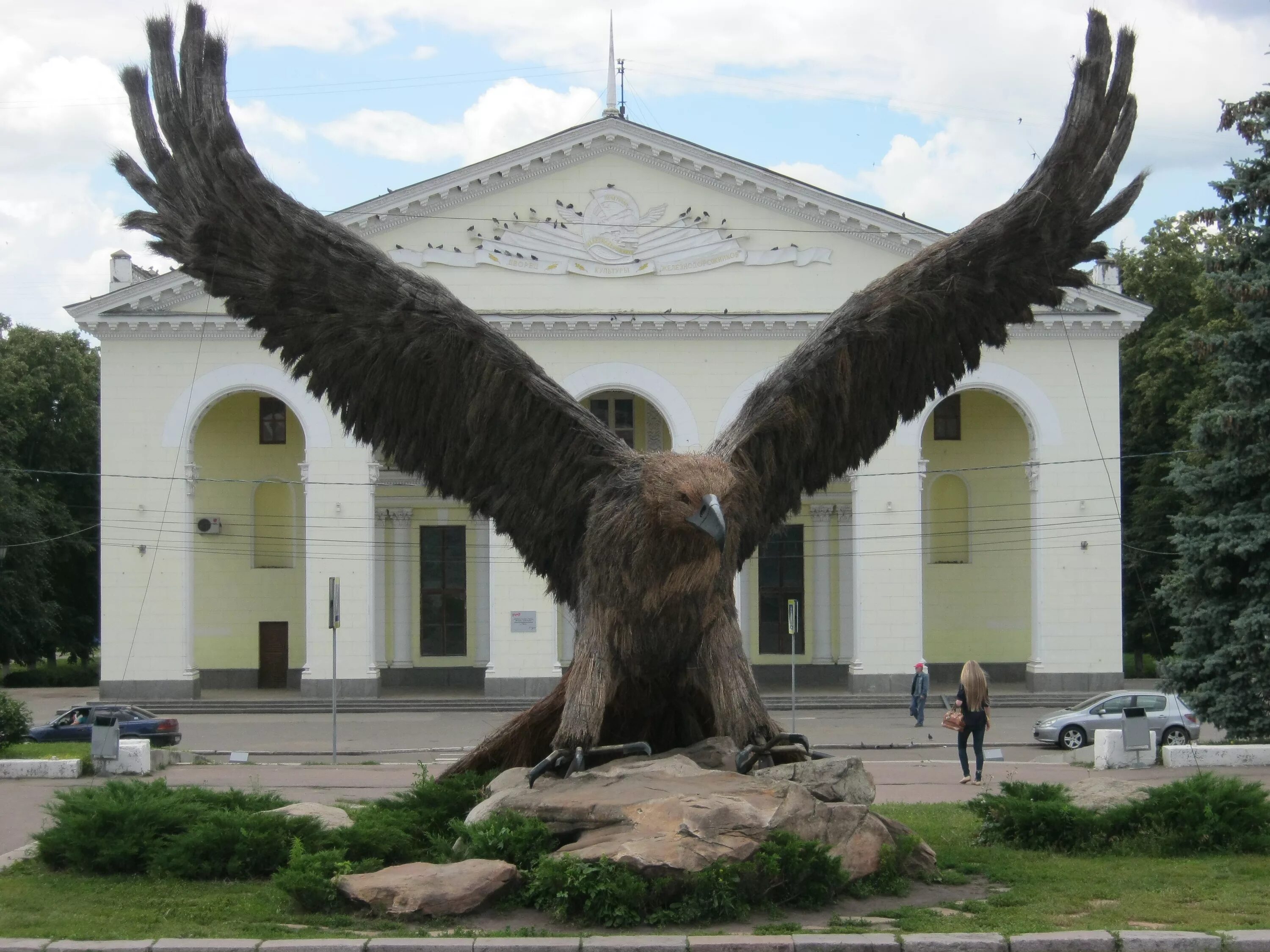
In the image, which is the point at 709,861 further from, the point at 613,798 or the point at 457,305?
the point at 457,305

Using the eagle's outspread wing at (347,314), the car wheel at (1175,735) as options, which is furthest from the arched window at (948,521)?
the eagle's outspread wing at (347,314)

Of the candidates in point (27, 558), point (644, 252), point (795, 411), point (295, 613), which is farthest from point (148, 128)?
point (27, 558)

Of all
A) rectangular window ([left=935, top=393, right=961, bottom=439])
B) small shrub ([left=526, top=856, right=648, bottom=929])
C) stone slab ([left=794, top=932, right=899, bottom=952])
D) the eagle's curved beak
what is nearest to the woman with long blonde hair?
the eagle's curved beak

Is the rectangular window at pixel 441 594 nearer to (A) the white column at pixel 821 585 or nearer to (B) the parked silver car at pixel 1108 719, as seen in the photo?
(A) the white column at pixel 821 585

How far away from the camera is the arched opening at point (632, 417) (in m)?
37.3

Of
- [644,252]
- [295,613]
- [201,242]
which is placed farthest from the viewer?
[295,613]

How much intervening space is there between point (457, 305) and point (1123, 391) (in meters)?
37.1

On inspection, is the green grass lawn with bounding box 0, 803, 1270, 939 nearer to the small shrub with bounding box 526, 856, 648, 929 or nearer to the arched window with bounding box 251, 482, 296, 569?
the small shrub with bounding box 526, 856, 648, 929

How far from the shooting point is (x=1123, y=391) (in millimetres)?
42875

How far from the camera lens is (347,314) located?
9.51 meters

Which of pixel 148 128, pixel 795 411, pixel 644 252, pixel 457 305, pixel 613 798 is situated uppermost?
pixel 644 252

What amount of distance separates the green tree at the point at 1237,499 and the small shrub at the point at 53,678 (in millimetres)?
35161

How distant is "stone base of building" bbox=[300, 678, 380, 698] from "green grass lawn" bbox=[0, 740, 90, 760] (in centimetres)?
1246

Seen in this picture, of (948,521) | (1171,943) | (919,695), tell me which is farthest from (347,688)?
(1171,943)
